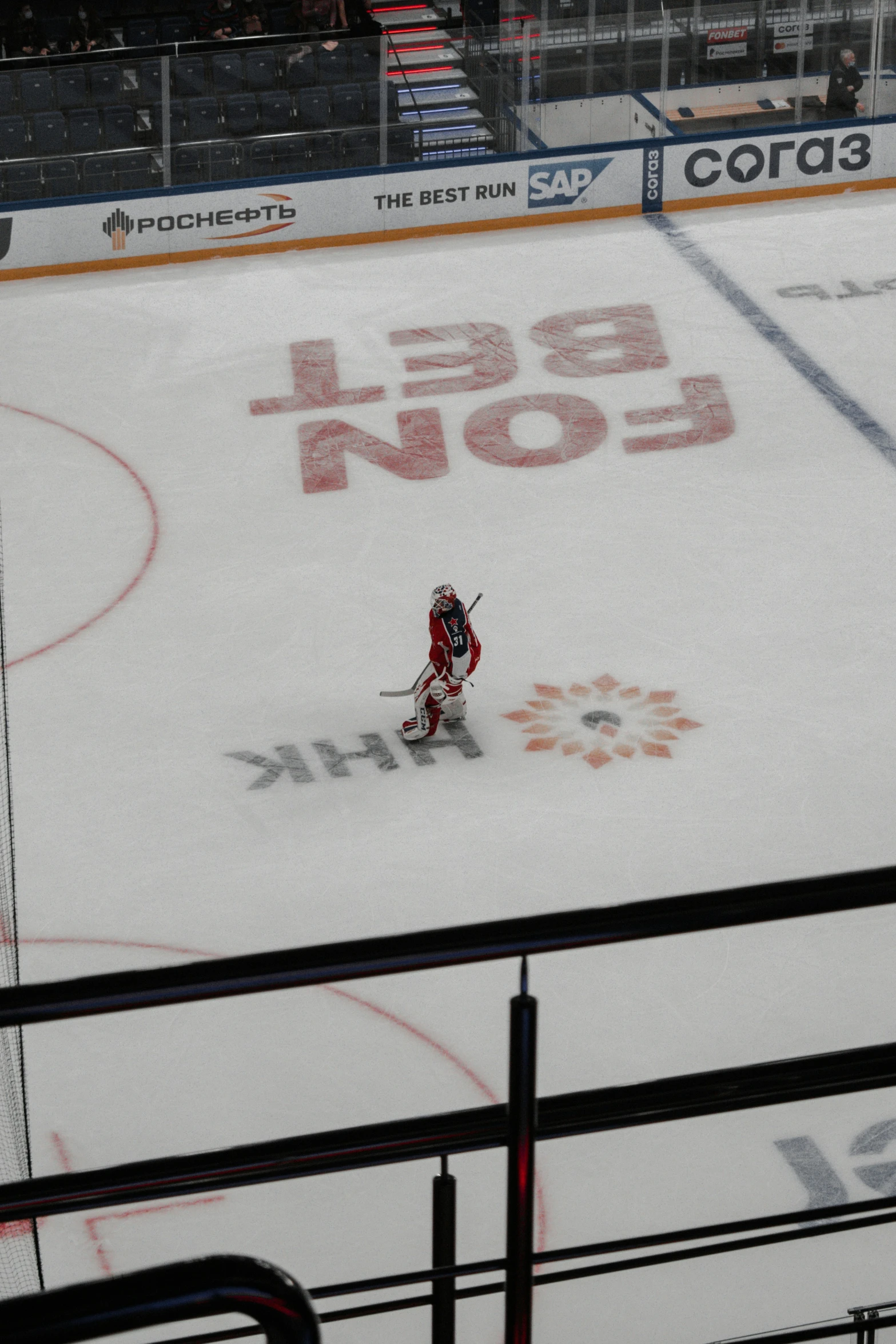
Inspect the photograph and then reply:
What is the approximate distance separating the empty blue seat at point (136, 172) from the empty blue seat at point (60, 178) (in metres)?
0.38

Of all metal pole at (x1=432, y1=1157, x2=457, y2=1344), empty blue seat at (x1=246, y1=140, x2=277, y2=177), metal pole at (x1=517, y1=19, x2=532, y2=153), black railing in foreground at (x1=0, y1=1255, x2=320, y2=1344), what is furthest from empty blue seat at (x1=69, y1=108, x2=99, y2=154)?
black railing in foreground at (x1=0, y1=1255, x2=320, y2=1344)

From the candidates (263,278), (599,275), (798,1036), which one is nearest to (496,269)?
(599,275)

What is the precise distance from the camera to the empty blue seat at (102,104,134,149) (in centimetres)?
1438

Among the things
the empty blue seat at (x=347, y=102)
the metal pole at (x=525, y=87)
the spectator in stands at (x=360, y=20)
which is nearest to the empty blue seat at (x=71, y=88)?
the empty blue seat at (x=347, y=102)

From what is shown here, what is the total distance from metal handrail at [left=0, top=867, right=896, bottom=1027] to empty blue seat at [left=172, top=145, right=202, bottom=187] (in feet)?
46.6

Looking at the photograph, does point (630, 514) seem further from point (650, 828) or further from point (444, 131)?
point (444, 131)

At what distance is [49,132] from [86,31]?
2340 millimetres

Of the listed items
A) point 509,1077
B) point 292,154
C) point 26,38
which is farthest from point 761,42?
point 509,1077

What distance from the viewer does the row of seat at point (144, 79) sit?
1426cm

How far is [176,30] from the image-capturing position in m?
17.9

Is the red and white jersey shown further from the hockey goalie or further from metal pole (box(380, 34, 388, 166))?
metal pole (box(380, 34, 388, 166))

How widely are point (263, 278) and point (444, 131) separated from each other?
2.31 meters

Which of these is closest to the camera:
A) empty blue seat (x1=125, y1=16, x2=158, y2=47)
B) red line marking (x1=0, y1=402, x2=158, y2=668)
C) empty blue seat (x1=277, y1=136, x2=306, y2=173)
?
red line marking (x1=0, y1=402, x2=158, y2=668)

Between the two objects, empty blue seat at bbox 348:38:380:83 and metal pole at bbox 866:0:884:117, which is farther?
metal pole at bbox 866:0:884:117
